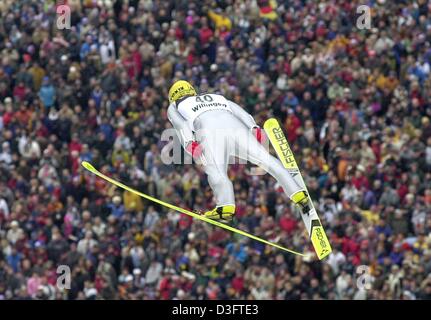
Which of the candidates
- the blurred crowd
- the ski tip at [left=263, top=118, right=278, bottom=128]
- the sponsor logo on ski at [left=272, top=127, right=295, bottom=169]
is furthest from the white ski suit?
the blurred crowd

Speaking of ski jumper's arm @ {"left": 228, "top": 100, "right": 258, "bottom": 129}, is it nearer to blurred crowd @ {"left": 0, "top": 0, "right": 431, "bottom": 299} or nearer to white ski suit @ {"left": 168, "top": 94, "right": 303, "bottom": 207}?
white ski suit @ {"left": 168, "top": 94, "right": 303, "bottom": 207}

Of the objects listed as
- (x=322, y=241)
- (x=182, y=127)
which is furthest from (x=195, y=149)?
(x=322, y=241)

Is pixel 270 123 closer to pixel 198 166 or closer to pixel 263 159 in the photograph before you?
pixel 263 159

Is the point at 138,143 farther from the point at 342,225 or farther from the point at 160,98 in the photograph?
the point at 342,225

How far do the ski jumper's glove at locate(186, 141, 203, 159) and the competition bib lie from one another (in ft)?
0.85

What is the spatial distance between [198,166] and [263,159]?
341 inches

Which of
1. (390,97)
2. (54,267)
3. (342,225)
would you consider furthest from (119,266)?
(390,97)

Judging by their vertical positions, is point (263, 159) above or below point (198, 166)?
below

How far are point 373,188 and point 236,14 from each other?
5.58 meters

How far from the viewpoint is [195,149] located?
24141 millimetres

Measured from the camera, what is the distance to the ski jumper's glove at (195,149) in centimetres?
2414

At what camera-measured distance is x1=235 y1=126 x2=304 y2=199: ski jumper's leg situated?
24.2 meters

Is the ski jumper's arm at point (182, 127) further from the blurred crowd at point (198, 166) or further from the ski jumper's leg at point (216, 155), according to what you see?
the blurred crowd at point (198, 166)

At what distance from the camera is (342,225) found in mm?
31734
